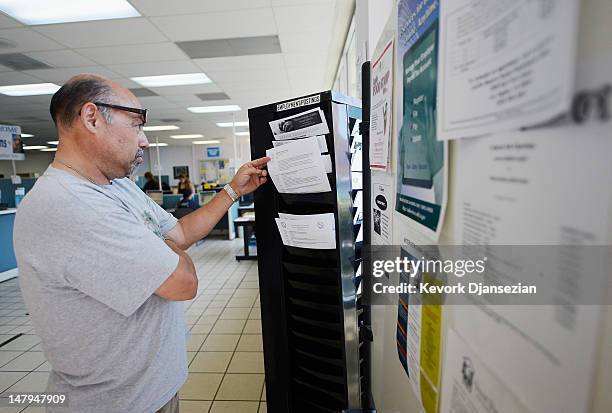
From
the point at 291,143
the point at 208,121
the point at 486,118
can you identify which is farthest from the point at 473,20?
the point at 208,121

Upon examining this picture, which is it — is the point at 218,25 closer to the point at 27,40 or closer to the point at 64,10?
the point at 64,10

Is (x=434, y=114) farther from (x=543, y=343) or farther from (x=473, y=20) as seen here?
(x=543, y=343)

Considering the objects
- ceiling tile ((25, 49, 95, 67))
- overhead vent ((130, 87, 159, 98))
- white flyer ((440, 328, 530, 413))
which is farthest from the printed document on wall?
overhead vent ((130, 87, 159, 98))

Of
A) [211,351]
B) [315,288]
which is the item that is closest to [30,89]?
[211,351]

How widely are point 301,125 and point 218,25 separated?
10.1 feet

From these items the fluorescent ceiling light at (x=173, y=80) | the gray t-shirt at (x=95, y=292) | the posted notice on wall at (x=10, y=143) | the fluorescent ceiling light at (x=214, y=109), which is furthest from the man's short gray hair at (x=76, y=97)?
the fluorescent ceiling light at (x=214, y=109)

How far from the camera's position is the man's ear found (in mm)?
1002

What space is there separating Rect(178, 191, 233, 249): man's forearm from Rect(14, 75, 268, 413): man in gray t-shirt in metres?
0.34

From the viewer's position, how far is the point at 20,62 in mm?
4195

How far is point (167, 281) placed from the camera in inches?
37.2

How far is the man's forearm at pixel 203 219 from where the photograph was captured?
1.48 meters

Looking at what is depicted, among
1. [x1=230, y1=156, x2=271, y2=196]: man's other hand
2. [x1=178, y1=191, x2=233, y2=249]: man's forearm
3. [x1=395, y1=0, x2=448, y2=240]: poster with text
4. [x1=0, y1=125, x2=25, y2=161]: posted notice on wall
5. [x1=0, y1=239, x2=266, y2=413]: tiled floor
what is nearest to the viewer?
[x1=395, y1=0, x2=448, y2=240]: poster with text

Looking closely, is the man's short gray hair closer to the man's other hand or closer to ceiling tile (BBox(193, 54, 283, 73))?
the man's other hand

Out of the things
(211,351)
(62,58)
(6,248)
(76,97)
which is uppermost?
(62,58)
